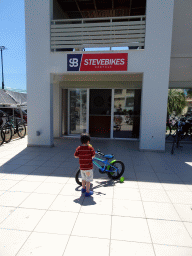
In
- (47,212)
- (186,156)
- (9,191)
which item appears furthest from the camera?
(186,156)

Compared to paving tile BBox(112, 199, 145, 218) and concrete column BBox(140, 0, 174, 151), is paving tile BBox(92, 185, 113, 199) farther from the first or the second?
concrete column BBox(140, 0, 174, 151)

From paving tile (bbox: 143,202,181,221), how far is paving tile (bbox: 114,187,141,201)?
0.26m

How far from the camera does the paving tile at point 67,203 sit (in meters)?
2.82

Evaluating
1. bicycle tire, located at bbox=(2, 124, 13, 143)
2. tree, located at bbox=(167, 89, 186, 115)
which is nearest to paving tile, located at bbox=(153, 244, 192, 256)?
bicycle tire, located at bbox=(2, 124, 13, 143)

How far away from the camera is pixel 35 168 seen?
4.65m

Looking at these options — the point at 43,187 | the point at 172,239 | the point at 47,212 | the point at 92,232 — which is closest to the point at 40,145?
the point at 43,187

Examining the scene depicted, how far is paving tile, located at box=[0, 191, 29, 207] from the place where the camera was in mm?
2975

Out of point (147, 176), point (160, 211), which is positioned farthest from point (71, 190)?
point (147, 176)

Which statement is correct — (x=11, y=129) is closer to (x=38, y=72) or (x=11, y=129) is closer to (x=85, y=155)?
(x=38, y=72)

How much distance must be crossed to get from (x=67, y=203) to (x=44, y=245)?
916mm

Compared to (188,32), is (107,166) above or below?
below

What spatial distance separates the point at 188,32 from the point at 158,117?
3.88 metres

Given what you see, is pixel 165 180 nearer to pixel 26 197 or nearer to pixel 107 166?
pixel 107 166

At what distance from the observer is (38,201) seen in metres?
3.04
